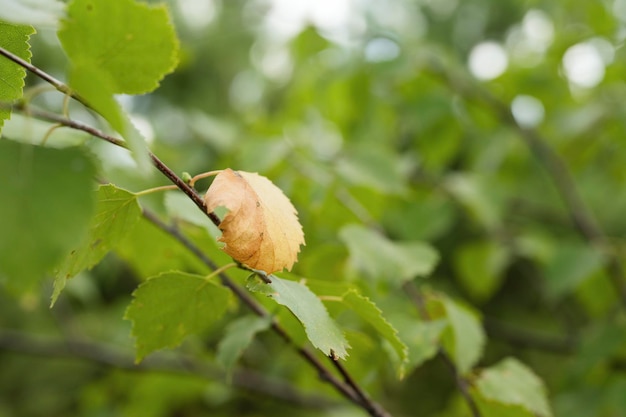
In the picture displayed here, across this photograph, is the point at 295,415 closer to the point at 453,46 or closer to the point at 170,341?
the point at 170,341

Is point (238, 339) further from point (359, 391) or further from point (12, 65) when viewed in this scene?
point (12, 65)

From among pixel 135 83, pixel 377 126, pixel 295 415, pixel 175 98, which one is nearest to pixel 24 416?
pixel 295 415

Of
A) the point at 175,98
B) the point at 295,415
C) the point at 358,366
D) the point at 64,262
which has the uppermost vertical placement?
the point at 64,262

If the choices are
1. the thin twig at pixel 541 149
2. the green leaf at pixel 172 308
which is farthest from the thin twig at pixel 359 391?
the thin twig at pixel 541 149

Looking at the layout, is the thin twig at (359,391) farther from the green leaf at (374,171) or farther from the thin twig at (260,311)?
the green leaf at (374,171)

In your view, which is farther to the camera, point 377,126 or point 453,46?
point 453,46

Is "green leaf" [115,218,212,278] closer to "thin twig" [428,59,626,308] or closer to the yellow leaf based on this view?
the yellow leaf
